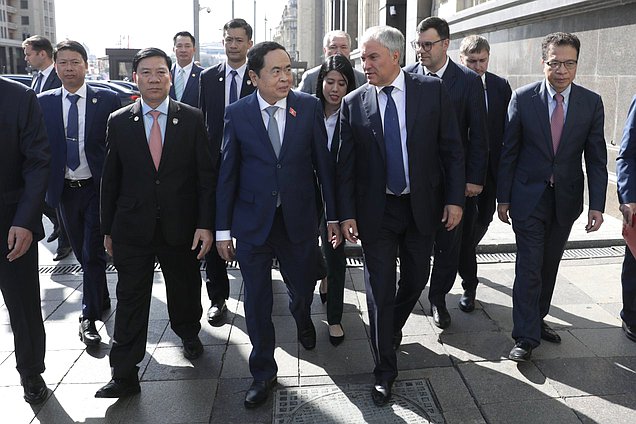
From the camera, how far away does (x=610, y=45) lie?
7.57 m

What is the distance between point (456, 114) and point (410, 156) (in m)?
0.89

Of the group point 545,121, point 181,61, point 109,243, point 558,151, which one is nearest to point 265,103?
point 109,243

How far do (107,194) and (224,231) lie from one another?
771 mm

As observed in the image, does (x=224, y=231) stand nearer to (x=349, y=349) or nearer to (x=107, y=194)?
(x=107, y=194)

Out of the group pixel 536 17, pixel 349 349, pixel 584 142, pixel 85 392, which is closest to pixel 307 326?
pixel 349 349

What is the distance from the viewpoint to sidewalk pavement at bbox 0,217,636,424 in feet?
11.8

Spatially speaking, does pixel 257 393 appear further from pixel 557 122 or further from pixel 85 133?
pixel 557 122

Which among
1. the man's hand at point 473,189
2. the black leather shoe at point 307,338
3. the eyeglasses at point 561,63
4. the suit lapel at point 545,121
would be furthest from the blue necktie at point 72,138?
the eyeglasses at point 561,63

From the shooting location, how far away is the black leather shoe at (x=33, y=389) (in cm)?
378

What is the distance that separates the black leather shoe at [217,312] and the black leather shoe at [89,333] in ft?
2.78

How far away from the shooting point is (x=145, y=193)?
3.91 metres

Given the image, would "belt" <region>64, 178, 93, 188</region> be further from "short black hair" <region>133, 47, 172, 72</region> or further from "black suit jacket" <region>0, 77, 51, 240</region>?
"short black hair" <region>133, 47, 172, 72</region>

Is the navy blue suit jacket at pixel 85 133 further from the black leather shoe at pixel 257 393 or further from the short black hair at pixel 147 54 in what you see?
the black leather shoe at pixel 257 393

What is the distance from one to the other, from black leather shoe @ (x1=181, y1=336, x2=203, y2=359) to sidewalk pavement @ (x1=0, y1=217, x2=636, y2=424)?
0.19 ft
